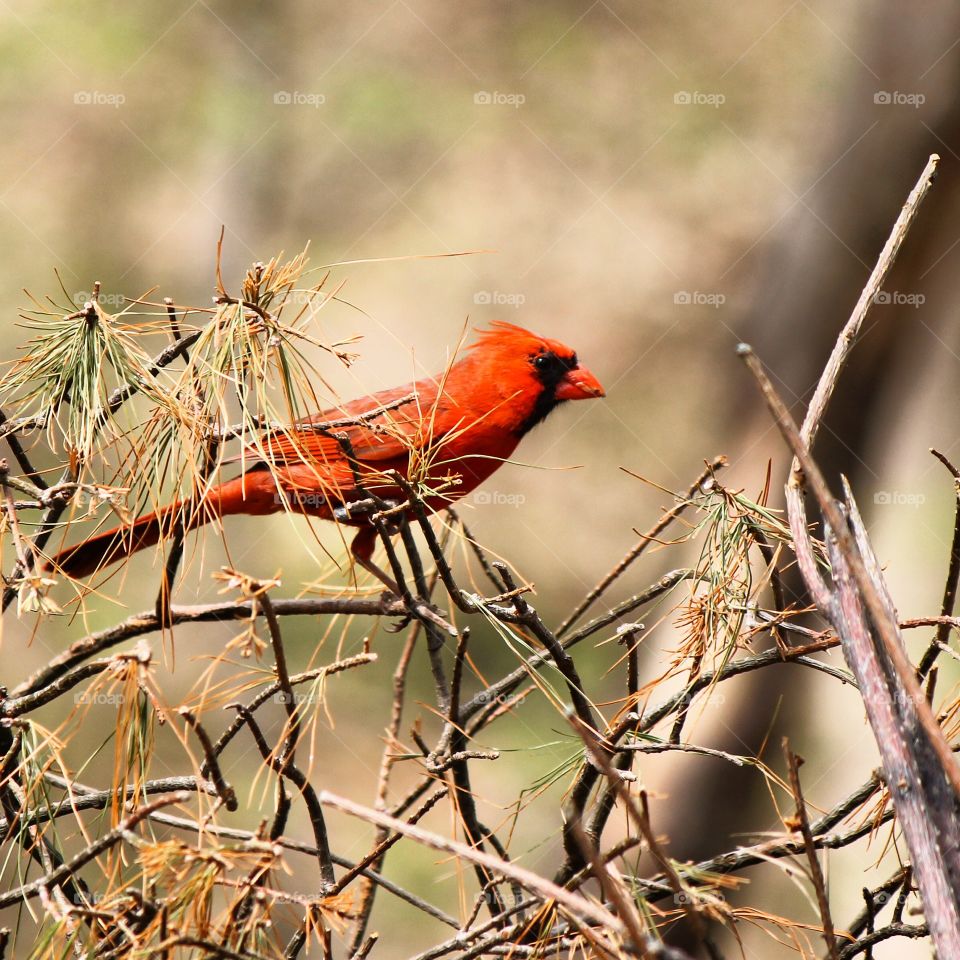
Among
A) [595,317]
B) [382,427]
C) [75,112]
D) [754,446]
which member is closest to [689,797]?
[754,446]

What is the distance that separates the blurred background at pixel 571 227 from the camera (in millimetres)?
4586

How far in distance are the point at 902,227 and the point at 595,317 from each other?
6.53 metres

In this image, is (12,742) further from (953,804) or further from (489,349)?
(489,349)

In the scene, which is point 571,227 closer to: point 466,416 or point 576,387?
point 576,387

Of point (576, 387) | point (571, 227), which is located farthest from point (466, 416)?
point (571, 227)

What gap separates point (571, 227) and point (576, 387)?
16.2ft

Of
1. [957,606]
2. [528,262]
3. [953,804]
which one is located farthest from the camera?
[528,262]

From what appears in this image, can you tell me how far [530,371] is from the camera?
3.26m

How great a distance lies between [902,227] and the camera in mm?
1197

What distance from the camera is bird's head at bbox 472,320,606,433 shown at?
3.20 metres

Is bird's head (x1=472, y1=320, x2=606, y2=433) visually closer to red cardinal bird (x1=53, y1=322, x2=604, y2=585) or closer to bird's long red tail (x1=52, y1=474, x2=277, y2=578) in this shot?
red cardinal bird (x1=53, y1=322, x2=604, y2=585)

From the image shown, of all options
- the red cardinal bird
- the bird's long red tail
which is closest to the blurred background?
the red cardinal bird

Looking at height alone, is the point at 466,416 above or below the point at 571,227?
below

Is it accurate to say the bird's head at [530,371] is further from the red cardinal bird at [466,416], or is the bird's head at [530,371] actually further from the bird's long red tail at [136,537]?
the bird's long red tail at [136,537]
